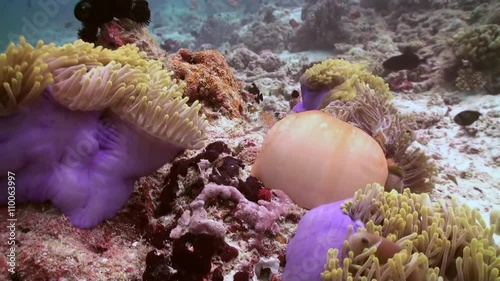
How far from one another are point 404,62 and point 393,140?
5.05 meters

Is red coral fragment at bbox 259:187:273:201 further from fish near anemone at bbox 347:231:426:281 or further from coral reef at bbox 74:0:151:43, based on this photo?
coral reef at bbox 74:0:151:43

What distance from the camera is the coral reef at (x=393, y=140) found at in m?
3.00

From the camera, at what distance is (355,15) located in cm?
1209

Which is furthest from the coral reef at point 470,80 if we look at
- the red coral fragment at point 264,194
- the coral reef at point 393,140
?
the red coral fragment at point 264,194

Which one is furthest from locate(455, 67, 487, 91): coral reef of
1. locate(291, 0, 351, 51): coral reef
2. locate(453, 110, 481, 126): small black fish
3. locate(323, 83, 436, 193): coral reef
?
locate(291, 0, 351, 51): coral reef

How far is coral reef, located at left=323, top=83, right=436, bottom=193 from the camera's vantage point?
3.00m

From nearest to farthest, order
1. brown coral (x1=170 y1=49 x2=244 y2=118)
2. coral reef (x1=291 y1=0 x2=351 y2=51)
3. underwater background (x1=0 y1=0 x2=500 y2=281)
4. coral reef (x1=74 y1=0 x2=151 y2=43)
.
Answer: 1. underwater background (x1=0 y1=0 x2=500 y2=281)
2. coral reef (x1=74 y1=0 x2=151 y2=43)
3. brown coral (x1=170 y1=49 x2=244 y2=118)
4. coral reef (x1=291 y1=0 x2=351 y2=51)

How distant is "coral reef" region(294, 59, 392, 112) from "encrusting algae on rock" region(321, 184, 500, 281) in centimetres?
209

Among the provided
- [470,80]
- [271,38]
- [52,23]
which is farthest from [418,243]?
[52,23]

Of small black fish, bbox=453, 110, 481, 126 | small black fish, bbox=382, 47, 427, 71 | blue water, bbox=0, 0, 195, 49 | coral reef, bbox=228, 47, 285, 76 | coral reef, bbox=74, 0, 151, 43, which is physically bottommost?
blue water, bbox=0, 0, 195, 49

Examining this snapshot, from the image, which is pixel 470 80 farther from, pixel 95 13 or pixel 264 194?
pixel 95 13

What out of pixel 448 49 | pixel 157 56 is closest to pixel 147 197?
pixel 157 56

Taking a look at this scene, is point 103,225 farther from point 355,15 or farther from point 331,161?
point 355,15

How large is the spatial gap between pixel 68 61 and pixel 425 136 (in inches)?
196
